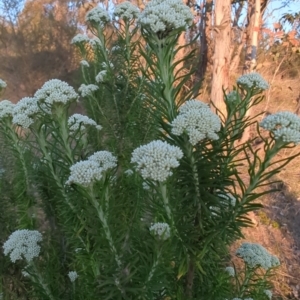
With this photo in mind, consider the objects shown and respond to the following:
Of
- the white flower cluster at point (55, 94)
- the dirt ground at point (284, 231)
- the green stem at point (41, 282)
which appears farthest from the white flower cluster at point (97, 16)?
the dirt ground at point (284, 231)

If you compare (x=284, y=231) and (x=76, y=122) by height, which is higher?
(x=76, y=122)

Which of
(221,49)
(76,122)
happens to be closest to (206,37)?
(221,49)

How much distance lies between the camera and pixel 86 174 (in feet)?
2.79

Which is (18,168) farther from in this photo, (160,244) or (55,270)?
(160,244)

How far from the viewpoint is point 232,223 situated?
895 mm

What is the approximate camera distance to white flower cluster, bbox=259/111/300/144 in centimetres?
78

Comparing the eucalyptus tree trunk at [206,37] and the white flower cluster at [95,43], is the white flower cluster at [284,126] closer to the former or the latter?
the white flower cluster at [95,43]

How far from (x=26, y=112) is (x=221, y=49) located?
3.58 m

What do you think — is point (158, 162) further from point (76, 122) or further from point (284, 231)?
point (284, 231)

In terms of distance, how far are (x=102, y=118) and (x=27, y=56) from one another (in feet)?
29.9

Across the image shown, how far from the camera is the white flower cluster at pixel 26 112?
1211 millimetres

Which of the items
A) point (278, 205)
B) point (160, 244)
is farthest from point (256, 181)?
point (278, 205)

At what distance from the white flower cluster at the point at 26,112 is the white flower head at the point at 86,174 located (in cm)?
44

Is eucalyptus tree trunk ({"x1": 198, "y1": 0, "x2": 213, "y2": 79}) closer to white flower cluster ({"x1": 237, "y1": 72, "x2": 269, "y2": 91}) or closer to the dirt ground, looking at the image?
Answer: the dirt ground
